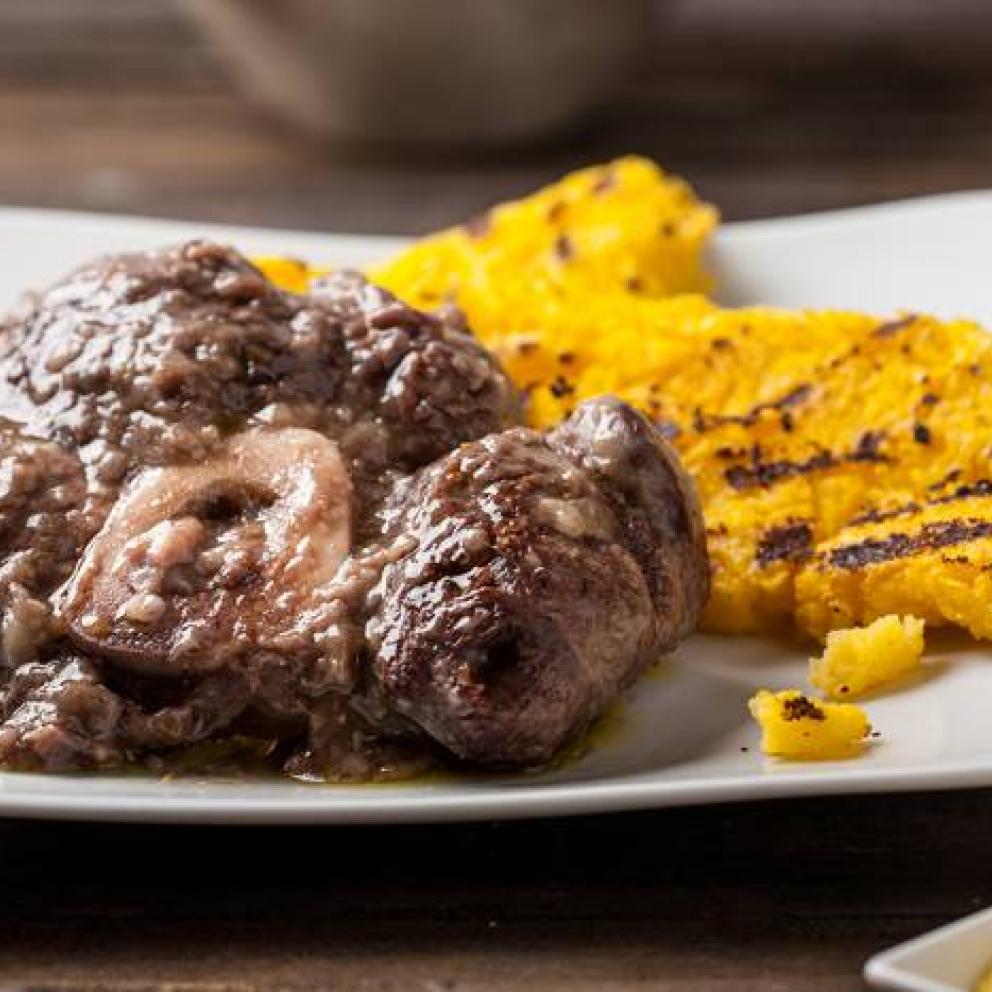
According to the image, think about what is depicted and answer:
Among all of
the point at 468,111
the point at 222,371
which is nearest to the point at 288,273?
the point at 222,371

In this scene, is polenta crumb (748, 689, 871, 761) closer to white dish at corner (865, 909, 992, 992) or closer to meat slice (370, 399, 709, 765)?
meat slice (370, 399, 709, 765)

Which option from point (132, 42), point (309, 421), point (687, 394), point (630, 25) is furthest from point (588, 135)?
point (309, 421)

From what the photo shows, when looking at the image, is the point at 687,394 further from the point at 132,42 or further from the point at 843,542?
the point at 132,42

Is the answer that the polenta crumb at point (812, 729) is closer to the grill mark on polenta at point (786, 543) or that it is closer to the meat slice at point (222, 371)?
the grill mark on polenta at point (786, 543)

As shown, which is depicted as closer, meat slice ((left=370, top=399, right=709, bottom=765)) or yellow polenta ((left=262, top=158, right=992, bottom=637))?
meat slice ((left=370, top=399, right=709, bottom=765))

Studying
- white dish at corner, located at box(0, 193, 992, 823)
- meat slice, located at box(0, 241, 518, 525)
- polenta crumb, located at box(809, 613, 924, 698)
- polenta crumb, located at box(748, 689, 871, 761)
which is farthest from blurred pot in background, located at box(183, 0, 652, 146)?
polenta crumb, located at box(748, 689, 871, 761)

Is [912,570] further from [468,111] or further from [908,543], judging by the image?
[468,111]

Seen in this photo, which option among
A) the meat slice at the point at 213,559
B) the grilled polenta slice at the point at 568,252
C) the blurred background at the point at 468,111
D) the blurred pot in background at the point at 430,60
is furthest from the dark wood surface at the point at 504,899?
the blurred pot in background at the point at 430,60
